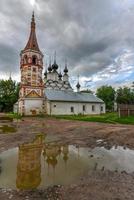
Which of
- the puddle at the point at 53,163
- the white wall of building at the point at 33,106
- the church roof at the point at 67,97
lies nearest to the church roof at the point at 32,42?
the church roof at the point at 67,97

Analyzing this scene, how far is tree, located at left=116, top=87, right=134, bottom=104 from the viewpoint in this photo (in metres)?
76.2

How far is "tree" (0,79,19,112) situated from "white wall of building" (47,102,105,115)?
3036 cm

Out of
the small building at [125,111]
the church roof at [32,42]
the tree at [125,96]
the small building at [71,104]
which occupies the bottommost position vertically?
the small building at [125,111]

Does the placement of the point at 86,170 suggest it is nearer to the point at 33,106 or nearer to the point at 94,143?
the point at 94,143

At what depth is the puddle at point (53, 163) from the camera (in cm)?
576

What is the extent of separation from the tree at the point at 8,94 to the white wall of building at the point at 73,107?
30.4 meters

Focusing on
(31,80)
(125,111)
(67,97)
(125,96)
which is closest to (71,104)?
(67,97)

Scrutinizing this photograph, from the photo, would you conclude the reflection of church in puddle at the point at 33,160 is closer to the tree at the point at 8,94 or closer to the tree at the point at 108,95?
the tree at the point at 8,94

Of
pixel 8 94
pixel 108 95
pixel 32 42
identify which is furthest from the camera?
pixel 108 95

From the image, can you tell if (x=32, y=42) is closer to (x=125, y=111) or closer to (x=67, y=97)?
(x=67, y=97)

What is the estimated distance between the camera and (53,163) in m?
7.46

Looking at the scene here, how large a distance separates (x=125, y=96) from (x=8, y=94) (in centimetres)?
4543

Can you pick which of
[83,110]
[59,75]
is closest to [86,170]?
[83,110]

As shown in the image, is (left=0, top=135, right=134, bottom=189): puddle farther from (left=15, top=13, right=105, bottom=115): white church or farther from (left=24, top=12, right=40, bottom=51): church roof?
(left=24, top=12, right=40, bottom=51): church roof
